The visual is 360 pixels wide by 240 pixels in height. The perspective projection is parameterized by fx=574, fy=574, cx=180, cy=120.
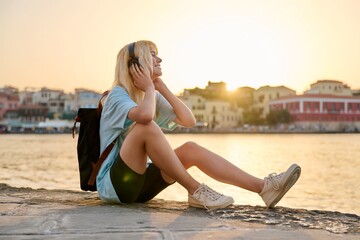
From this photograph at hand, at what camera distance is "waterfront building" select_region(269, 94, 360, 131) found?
69.2 m

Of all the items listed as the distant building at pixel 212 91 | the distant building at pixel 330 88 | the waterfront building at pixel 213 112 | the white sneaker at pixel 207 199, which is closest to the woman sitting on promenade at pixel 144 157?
the white sneaker at pixel 207 199

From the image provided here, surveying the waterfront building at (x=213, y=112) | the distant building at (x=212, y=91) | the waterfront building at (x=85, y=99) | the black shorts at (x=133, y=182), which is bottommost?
the black shorts at (x=133, y=182)

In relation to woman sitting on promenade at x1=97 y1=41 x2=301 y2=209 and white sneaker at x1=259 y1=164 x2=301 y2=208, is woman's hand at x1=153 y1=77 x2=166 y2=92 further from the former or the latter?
white sneaker at x1=259 y1=164 x2=301 y2=208

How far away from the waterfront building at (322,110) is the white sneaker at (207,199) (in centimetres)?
6646

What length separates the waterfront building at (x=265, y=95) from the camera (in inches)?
2980

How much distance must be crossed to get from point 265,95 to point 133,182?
248 feet

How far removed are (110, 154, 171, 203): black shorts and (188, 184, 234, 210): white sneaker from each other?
17 cm

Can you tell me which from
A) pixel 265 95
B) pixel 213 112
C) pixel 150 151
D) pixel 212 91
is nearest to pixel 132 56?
pixel 150 151

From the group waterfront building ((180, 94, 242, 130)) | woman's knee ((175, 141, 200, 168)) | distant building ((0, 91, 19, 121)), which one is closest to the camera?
woman's knee ((175, 141, 200, 168))

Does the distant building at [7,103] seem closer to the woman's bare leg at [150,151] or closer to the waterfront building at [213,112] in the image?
the waterfront building at [213,112]

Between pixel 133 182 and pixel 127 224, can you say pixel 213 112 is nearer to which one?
pixel 133 182

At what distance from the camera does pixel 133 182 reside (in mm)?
2365

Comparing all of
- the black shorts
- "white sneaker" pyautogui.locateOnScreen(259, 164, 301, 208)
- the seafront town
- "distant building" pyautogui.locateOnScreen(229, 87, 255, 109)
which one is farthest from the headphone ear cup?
"distant building" pyautogui.locateOnScreen(229, 87, 255, 109)

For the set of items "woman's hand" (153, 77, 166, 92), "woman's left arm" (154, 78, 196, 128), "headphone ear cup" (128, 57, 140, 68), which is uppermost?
"headphone ear cup" (128, 57, 140, 68)
